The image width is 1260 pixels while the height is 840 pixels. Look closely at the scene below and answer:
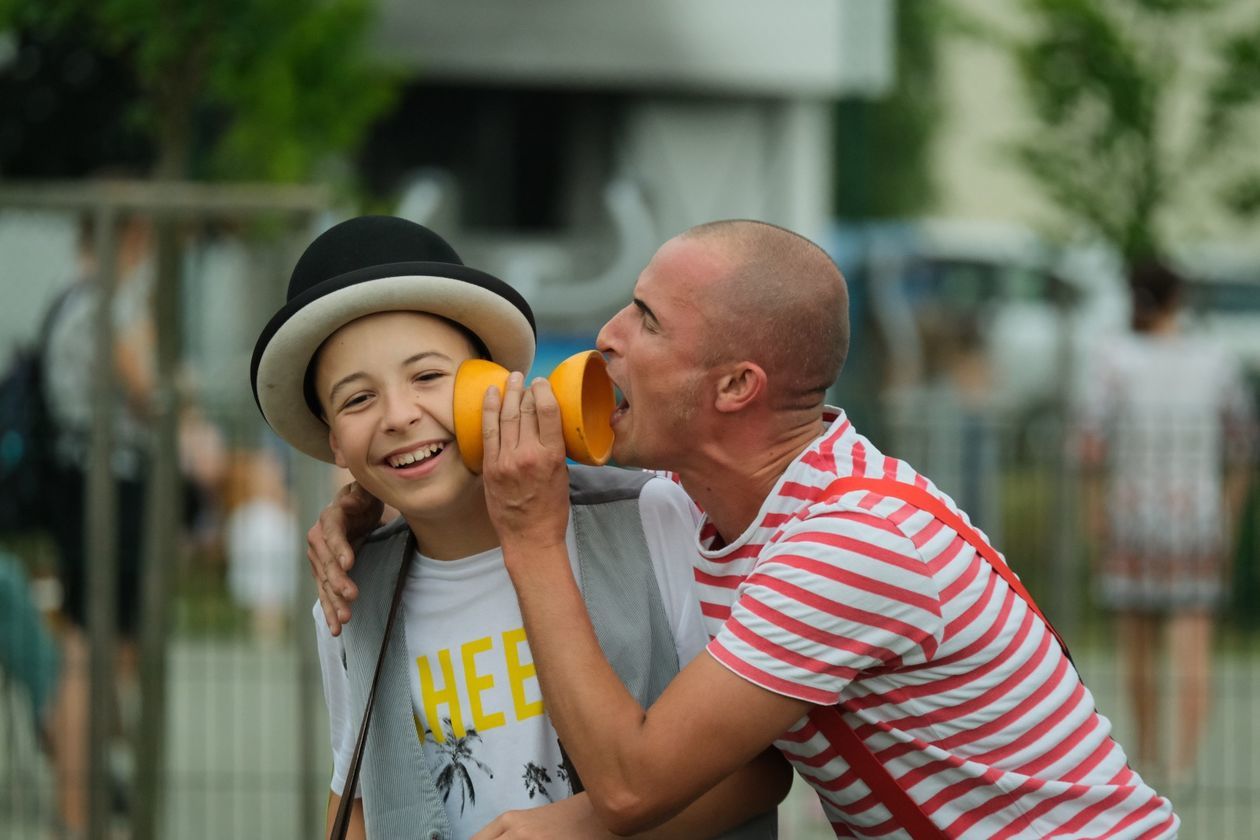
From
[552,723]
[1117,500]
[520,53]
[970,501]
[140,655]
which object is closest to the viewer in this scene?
[552,723]

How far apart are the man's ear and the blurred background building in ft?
10.2

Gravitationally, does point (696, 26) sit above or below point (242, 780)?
above

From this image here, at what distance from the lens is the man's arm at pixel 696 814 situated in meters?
2.74

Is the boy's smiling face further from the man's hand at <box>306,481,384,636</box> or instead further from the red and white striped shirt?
the red and white striped shirt

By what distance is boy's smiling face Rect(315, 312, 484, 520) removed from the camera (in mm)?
2854

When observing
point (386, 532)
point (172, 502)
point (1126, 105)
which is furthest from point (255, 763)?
point (1126, 105)

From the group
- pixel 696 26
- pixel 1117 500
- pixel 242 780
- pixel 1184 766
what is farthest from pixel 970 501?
pixel 696 26

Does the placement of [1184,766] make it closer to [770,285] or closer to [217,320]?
[217,320]

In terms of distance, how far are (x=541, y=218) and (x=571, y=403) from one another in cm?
1328

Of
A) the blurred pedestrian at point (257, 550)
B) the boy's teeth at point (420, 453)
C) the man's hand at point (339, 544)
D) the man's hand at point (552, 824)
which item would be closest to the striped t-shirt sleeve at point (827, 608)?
the man's hand at point (552, 824)

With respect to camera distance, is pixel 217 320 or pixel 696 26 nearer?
pixel 217 320

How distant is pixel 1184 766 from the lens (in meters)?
7.71

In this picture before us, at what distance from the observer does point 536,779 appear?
288 cm

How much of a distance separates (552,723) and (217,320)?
165 inches
